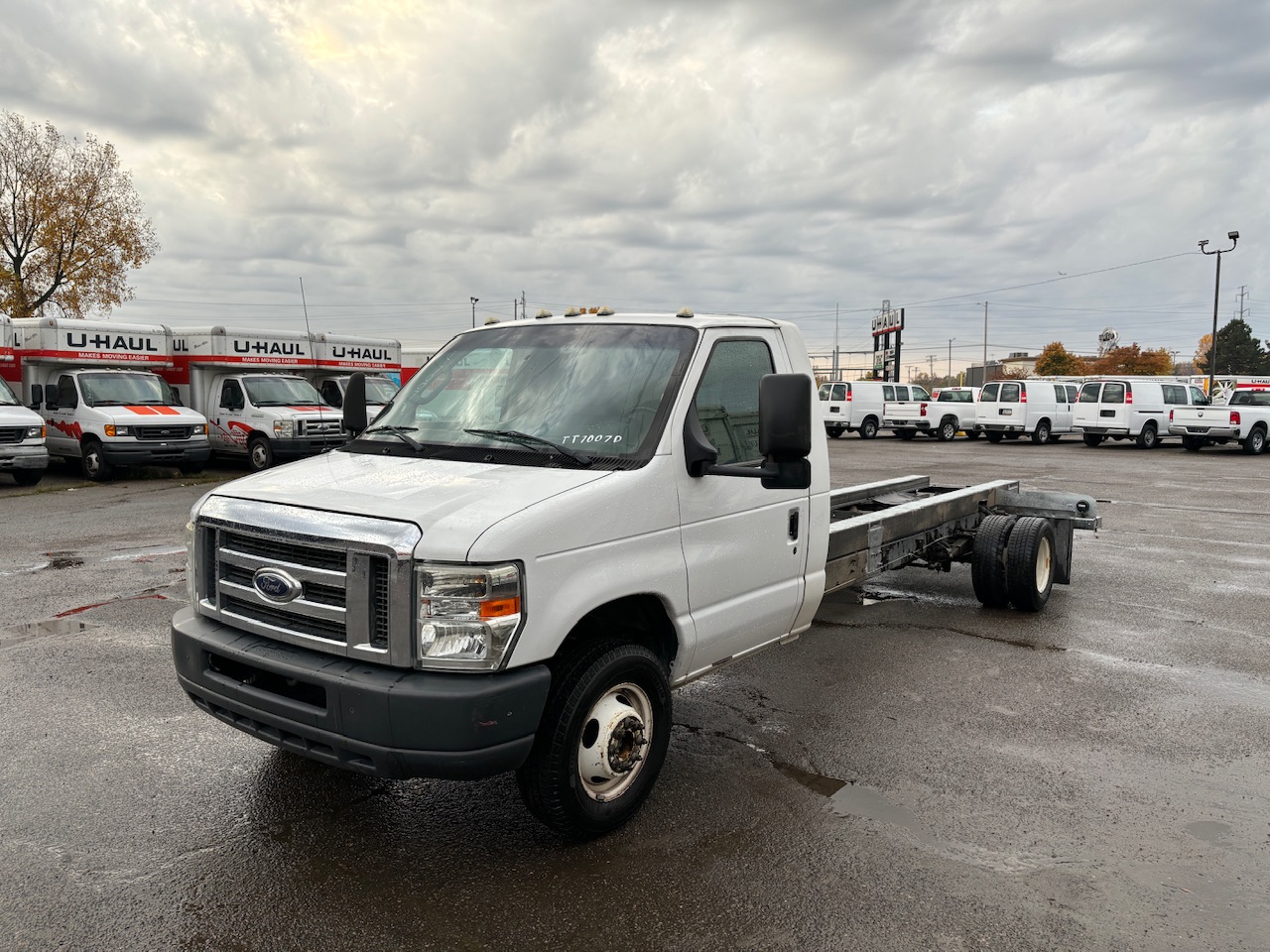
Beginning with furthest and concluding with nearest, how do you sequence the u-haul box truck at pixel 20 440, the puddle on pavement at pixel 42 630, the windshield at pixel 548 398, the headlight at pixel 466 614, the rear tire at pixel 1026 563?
the u-haul box truck at pixel 20 440 → the rear tire at pixel 1026 563 → the puddle on pavement at pixel 42 630 → the windshield at pixel 548 398 → the headlight at pixel 466 614

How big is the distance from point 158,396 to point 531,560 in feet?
56.6

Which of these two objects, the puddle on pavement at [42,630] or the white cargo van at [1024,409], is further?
the white cargo van at [1024,409]

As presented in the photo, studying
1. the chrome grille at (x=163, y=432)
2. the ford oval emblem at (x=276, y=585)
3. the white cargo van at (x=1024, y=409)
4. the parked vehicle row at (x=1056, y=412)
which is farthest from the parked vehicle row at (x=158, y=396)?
the white cargo van at (x=1024, y=409)

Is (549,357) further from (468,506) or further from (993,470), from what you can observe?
(993,470)

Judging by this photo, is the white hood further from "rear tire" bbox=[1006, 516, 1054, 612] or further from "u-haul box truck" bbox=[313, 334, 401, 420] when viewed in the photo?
"u-haul box truck" bbox=[313, 334, 401, 420]

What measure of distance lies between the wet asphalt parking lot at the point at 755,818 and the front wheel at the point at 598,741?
17 centimetres

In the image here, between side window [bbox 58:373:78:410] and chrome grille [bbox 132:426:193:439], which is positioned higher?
side window [bbox 58:373:78:410]

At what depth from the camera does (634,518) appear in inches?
144

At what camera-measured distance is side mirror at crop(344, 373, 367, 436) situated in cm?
520

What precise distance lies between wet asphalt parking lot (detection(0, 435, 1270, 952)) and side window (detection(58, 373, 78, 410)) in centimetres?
1211

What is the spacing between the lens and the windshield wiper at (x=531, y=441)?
3.80m

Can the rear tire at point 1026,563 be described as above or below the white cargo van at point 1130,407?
below

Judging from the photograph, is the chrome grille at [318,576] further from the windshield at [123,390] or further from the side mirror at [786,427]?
the windshield at [123,390]

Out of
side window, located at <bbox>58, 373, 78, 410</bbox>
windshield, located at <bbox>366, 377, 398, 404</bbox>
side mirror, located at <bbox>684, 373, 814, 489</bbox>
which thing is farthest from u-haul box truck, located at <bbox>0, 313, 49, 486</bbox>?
side mirror, located at <bbox>684, 373, 814, 489</bbox>
